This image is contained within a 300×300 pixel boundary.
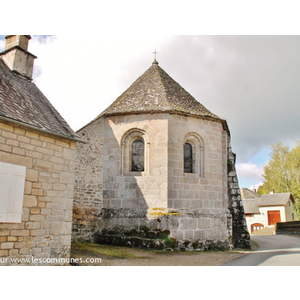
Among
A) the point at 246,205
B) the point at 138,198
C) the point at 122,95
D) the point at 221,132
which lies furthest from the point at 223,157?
the point at 246,205

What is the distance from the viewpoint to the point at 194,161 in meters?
11.9

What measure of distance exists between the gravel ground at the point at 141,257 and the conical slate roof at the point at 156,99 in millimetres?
4922

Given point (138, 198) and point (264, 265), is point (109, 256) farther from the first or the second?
point (264, 265)

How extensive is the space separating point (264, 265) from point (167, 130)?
5436mm

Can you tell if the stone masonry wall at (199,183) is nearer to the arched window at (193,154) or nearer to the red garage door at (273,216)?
the arched window at (193,154)

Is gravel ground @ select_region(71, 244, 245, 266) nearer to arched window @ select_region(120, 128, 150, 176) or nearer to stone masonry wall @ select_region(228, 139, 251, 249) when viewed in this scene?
stone masonry wall @ select_region(228, 139, 251, 249)

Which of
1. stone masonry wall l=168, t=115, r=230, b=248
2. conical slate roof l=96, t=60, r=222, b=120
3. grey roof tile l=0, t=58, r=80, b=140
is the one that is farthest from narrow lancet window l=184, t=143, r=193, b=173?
grey roof tile l=0, t=58, r=80, b=140

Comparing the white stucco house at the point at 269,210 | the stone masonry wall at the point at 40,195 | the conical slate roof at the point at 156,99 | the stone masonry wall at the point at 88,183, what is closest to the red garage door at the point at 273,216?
the white stucco house at the point at 269,210

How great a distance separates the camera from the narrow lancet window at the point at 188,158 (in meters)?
11.9

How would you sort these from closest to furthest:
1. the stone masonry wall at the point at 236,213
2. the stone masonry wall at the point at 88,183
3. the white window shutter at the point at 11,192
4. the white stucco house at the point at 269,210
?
1. the white window shutter at the point at 11,192
2. the stone masonry wall at the point at 88,183
3. the stone masonry wall at the point at 236,213
4. the white stucco house at the point at 269,210

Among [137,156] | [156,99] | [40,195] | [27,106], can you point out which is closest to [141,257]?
[40,195]

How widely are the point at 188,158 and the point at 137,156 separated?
6.38ft

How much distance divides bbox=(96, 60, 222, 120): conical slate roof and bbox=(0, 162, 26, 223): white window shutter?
5553mm

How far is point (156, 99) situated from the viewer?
12094mm
